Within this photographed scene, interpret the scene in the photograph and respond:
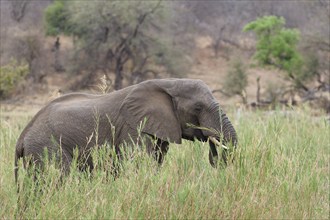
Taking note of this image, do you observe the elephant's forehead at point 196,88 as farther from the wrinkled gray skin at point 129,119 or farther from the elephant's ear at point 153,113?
the elephant's ear at point 153,113

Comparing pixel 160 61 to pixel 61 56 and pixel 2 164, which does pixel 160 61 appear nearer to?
pixel 61 56

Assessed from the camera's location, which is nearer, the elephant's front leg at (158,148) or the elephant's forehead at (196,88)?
the elephant's front leg at (158,148)

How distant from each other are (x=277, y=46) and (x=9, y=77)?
9376 millimetres

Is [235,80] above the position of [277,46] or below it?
below

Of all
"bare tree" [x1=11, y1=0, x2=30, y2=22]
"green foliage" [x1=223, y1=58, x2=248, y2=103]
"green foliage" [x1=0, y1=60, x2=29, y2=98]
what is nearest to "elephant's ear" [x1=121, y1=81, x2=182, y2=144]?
"green foliage" [x1=0, y1=60, x2=29, y2=98]

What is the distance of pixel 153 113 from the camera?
16.6 feet

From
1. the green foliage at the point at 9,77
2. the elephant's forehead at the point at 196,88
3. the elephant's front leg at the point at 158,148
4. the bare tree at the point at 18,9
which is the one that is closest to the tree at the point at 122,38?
the green foliage at the point at 9,77

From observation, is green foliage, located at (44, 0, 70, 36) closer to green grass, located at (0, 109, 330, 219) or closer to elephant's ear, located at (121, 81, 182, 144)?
elephant's ear, located at (121, 81, 182, 144)

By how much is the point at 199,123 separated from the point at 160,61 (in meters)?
23.0

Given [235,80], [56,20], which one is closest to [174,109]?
[235,80]

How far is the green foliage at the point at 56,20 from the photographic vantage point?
29750 millimetres

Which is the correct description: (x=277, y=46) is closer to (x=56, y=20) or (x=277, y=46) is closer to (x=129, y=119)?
(x=56, y=20)

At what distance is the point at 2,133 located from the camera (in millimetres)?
6270

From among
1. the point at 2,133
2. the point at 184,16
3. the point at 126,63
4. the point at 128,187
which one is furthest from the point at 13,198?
the point at 184,16
